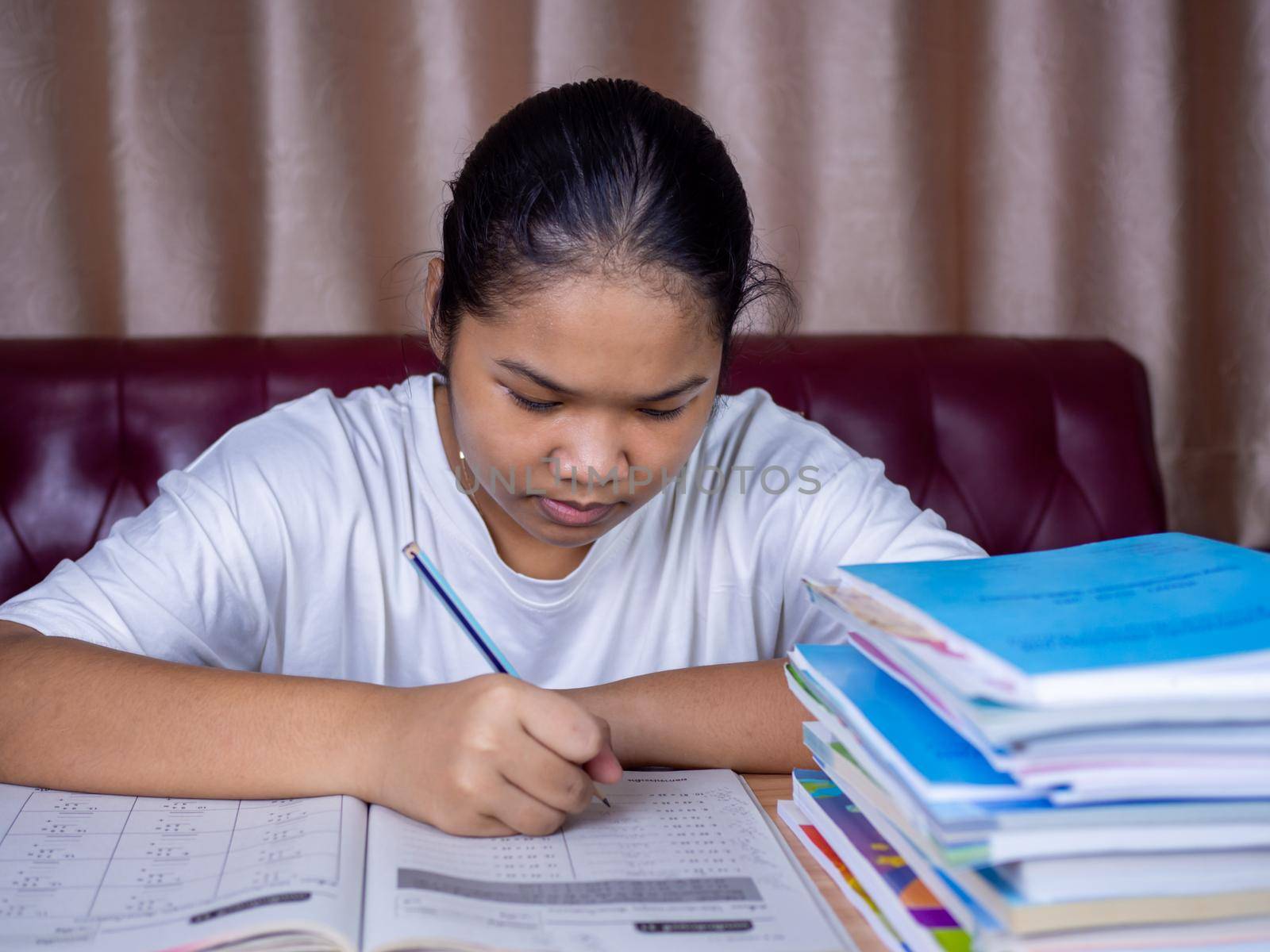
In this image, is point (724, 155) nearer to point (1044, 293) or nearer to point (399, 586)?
point (399, 586)

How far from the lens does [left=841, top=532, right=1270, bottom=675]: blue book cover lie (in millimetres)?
551

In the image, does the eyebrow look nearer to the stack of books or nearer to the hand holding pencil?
the hand holding pencil

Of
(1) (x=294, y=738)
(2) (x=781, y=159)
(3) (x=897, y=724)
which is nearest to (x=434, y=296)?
(1) (x=294, y=738)

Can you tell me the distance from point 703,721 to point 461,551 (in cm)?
40

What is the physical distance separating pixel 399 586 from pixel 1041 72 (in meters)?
1.36

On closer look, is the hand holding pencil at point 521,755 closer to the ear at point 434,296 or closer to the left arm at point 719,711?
the left arm at point 719,711

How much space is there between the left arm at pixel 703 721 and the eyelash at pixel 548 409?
8.5 inches

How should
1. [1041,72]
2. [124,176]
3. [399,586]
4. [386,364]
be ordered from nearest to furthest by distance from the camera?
[399,586] → [386,364] → [124,176] → [1041,72]

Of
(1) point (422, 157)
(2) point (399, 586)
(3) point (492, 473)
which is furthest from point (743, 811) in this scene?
(1) point (422, 157)

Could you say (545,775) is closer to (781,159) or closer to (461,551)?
(461,551)

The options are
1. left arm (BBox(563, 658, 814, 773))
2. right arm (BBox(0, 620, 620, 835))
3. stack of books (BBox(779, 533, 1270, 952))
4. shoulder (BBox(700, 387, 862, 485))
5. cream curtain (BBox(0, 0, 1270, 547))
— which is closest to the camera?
stack of books (BBox(779, 533, 1270, 952))

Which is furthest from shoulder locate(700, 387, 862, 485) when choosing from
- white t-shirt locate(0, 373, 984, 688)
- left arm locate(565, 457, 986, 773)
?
left arm locate(565, 457, 986, 773)

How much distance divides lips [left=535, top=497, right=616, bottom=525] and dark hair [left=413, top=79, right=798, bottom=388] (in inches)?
6.7

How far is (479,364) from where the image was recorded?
1022 millimetres
